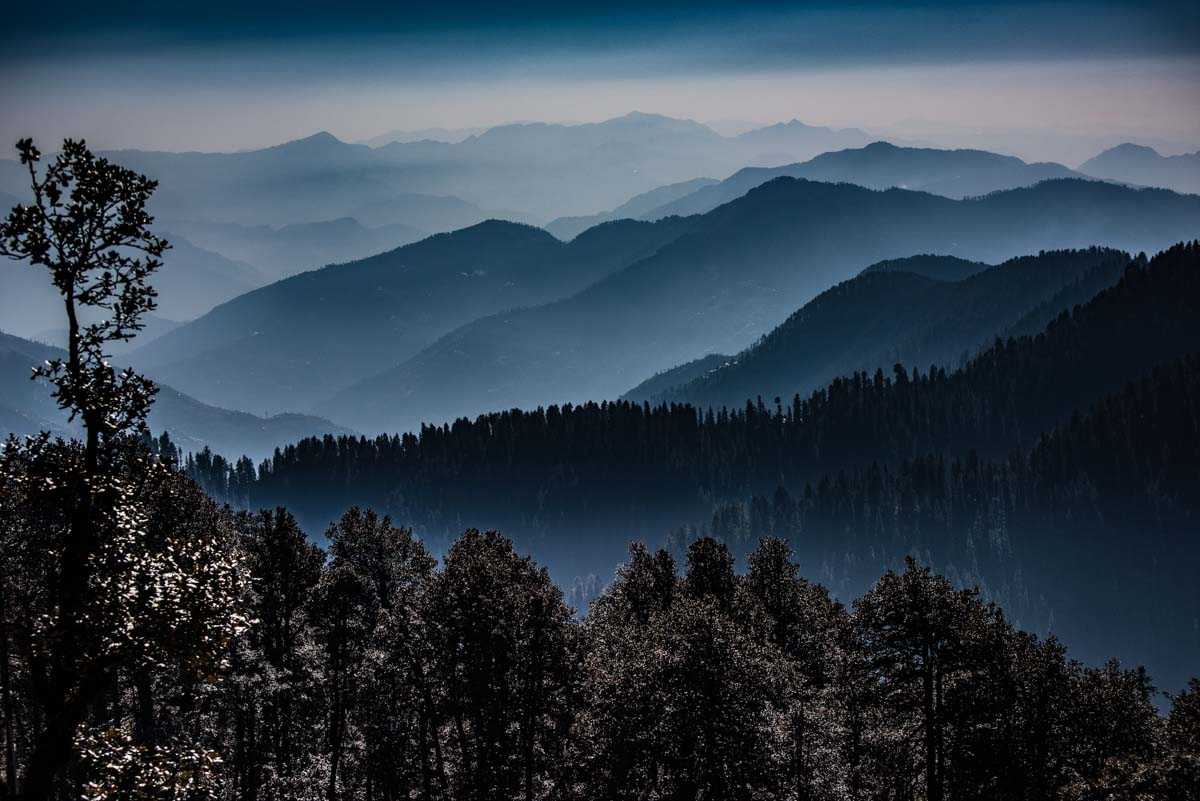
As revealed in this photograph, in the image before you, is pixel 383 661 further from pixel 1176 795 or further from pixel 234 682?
pixel 1176 795

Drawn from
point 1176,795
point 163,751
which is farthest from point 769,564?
point 163,751

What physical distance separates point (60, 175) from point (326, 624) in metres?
47.2

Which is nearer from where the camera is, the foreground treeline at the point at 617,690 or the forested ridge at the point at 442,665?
the forested ridge at the point at 442,665

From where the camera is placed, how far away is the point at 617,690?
45156 mm

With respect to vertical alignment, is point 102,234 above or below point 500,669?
above

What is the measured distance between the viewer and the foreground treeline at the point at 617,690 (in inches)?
1676

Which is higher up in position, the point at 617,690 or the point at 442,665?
the point at 442,665

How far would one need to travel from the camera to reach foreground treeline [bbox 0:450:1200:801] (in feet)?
140

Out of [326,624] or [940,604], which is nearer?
[940,604]

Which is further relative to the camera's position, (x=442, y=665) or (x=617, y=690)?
(x=442, y=665)

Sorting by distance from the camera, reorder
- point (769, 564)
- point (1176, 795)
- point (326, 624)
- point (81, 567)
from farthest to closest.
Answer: point (769, 564) < point (326, 624) < point (1176, 795) < point (81, 567)

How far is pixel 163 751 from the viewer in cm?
1661

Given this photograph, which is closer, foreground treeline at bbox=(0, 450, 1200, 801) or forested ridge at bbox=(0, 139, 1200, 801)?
forested ridge at bbox=(0, 139, 1200, 801)

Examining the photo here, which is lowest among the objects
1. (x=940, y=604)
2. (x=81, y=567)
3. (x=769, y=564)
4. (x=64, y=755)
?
(x=64, y=755)
